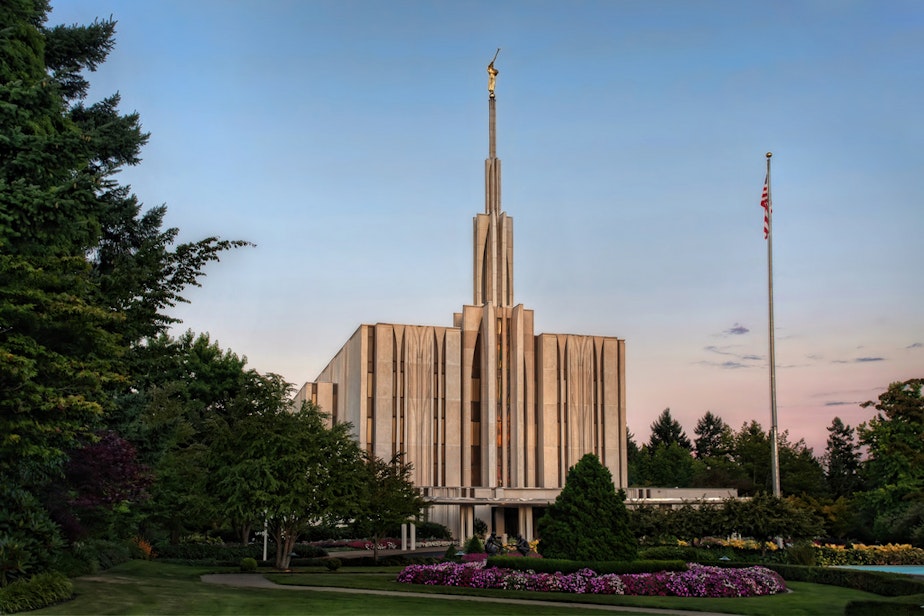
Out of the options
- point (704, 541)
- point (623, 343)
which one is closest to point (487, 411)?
point (623, 343)

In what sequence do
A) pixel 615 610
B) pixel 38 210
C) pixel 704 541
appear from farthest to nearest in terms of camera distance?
1. pixel 704 541
2. pixel 615 610
3. pixel 38 210

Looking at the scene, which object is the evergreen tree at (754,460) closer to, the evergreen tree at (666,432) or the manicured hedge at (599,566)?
the evergreen tree at (666,432)

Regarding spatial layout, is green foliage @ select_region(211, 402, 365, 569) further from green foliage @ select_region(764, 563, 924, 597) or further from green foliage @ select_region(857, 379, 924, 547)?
green foliage @ select_region(857, 379, 924, 547)

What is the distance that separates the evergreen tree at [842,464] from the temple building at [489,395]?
27354mm

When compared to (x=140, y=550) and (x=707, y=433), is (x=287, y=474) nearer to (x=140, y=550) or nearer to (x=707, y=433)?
(x=140, y=550)

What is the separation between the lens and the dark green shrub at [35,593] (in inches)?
754

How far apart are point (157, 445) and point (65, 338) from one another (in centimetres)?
1712

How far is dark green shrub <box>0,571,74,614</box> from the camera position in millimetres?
19141

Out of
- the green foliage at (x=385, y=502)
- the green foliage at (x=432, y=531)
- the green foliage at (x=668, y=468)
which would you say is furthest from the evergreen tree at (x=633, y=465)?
the green foliage at (x=385, y=502)

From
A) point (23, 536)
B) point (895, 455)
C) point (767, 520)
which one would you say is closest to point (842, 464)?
point (895, 455)

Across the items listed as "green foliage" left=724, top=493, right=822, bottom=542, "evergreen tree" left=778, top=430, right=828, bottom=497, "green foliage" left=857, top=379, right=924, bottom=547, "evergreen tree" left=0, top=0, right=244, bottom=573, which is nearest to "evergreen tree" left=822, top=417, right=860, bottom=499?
"evergreen tree" left=778, top=430, right=828, bottom=497

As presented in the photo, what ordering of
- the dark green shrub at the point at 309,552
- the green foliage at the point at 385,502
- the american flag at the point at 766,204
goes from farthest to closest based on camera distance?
the american flag at the point at 766,204 → the dark green shrub at the point at 309,552 → the green foliage at the point at 385,502

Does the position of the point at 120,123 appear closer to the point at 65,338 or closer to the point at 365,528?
the point at 65,338

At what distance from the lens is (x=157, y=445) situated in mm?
38688
